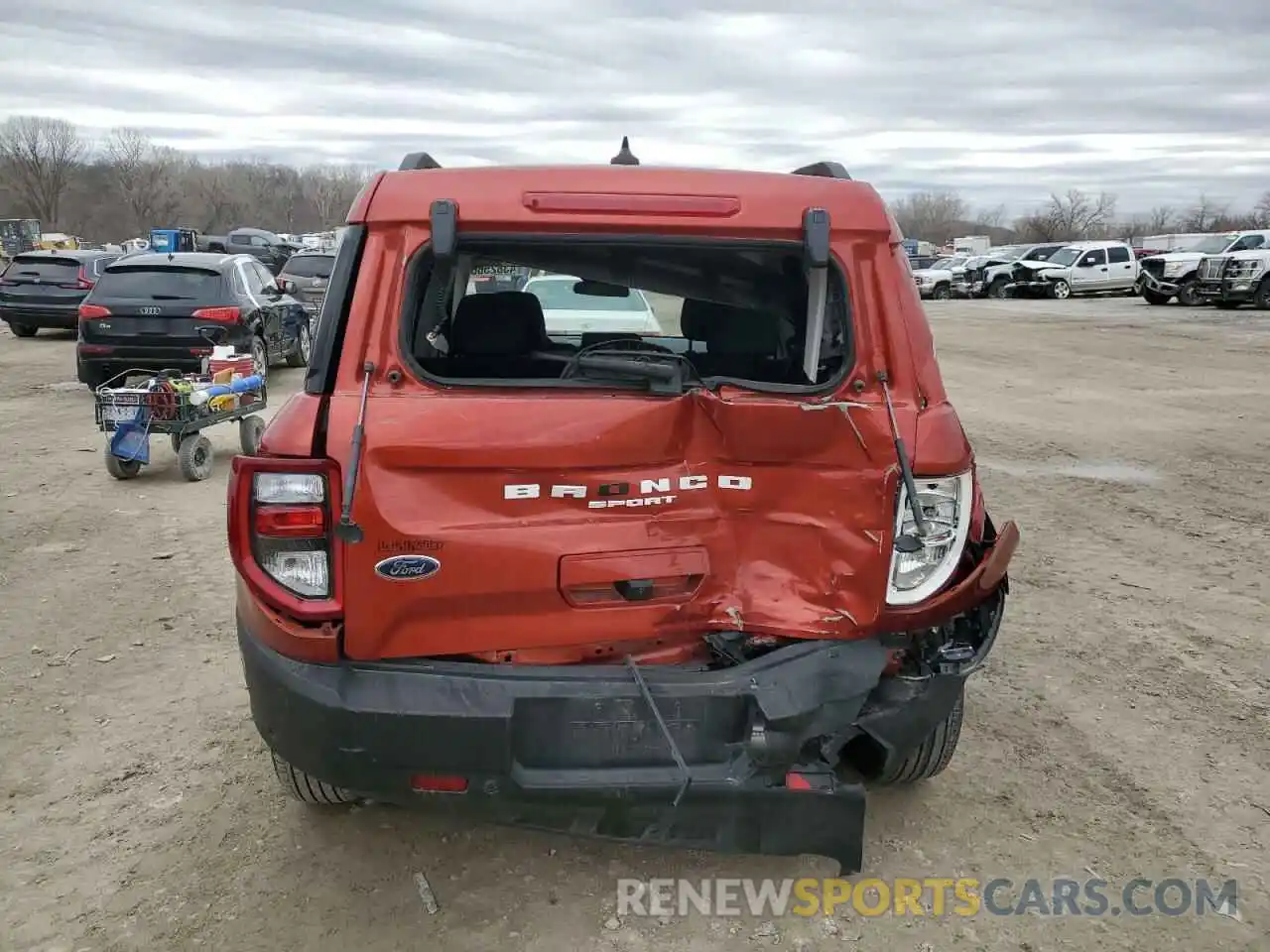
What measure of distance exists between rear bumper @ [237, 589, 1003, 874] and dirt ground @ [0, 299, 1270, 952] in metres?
0.40

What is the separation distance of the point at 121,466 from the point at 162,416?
0.57 metres

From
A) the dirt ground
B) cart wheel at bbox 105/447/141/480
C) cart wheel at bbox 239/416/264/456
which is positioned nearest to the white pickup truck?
the dirt ground

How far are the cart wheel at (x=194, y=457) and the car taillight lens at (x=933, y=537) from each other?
6.65m

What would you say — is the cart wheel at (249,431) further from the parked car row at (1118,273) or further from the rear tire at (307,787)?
the parked car row at (1118,273)

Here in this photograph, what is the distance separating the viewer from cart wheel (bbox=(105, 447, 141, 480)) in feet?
25.5

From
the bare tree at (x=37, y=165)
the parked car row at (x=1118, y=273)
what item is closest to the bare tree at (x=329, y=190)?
the bare tree at (x=37, y=165)

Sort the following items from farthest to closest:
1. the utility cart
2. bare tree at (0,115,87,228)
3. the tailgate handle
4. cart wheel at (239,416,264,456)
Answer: bare tree at (0,115,87,228)
cart wheel at (239,416,264,456)
the utility cart
the tailgate handle

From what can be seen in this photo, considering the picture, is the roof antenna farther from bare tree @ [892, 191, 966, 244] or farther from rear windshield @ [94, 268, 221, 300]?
bare tree @ [892, 191, 966, 244]

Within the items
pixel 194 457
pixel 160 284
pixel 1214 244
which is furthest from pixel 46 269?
pixel 1214 244

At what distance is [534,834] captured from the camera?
3256mm

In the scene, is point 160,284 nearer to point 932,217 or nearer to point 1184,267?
point 1184,267

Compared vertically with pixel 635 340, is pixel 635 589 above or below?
below

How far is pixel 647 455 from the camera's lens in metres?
2.65

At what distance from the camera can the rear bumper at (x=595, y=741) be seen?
2.54 metres
